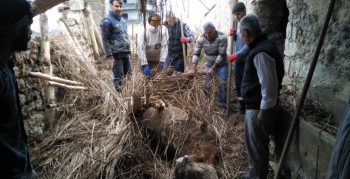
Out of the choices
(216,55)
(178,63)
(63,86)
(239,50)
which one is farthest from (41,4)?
(178,63)

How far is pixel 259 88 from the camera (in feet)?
8.25

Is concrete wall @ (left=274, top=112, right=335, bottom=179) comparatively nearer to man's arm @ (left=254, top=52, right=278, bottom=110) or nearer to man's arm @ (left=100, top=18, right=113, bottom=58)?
man's arm @ (left=254, top=52, right=278, bottom=110)

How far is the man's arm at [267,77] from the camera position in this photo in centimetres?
232

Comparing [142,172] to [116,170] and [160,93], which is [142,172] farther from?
[160,93]

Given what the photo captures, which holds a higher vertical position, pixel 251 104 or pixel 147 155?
pixel 251 104

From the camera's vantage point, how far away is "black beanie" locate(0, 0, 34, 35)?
128 cm

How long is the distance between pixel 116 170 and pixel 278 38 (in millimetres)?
3218

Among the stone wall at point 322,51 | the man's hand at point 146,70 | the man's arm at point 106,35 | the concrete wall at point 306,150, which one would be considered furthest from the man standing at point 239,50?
the man's arm at point 106,35

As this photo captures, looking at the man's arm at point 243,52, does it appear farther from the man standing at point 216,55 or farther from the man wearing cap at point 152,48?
the man wearing cap at point 152,48

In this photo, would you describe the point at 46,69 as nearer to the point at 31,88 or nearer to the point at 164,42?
the point at 31,88

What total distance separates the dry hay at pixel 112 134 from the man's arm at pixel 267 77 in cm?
100

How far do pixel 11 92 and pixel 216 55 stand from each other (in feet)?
12.1

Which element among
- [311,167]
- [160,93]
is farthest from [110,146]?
[311,167]

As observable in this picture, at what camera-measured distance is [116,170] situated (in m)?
3.03
